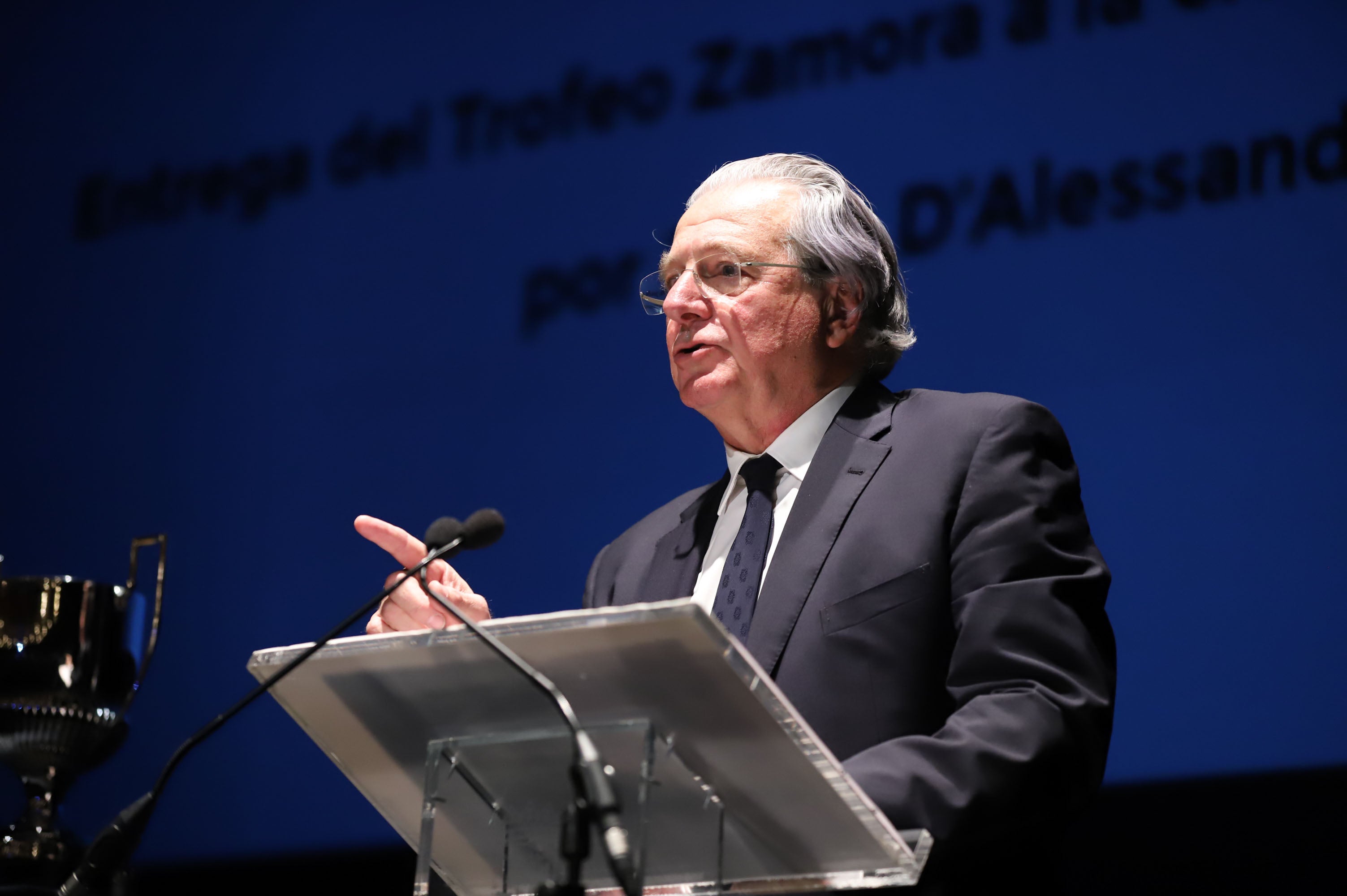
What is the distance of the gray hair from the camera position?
2443mm

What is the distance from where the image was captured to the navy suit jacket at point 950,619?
1.58 meters

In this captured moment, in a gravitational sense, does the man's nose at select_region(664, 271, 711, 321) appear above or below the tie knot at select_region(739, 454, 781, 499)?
above

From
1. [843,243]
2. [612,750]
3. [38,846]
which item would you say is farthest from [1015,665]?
[38,846]

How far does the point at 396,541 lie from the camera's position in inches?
66.6

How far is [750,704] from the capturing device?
1.31 metres

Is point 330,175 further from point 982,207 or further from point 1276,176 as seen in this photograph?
point 1276,176

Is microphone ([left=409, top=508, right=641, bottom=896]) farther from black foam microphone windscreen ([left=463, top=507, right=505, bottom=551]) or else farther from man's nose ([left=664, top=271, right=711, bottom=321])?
man's nose ([left=664, top=271, right=711, bottom=321])

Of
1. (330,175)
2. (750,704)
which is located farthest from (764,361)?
(330,175)

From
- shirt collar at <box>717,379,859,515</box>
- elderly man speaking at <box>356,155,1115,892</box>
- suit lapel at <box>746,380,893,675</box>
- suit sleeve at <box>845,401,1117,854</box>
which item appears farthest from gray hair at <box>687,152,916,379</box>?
suit sleeve at <box>845,401,1117,854</box>

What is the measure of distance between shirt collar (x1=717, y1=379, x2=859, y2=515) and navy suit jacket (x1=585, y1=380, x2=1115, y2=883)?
0.08 m

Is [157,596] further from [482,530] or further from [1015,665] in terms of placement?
[1015,665]

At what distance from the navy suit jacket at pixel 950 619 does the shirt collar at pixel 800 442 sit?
8cm

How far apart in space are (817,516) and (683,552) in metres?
0.34

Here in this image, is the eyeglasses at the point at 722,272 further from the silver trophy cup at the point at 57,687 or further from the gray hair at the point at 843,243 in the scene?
the silver trophy cup at the point at 57,687
